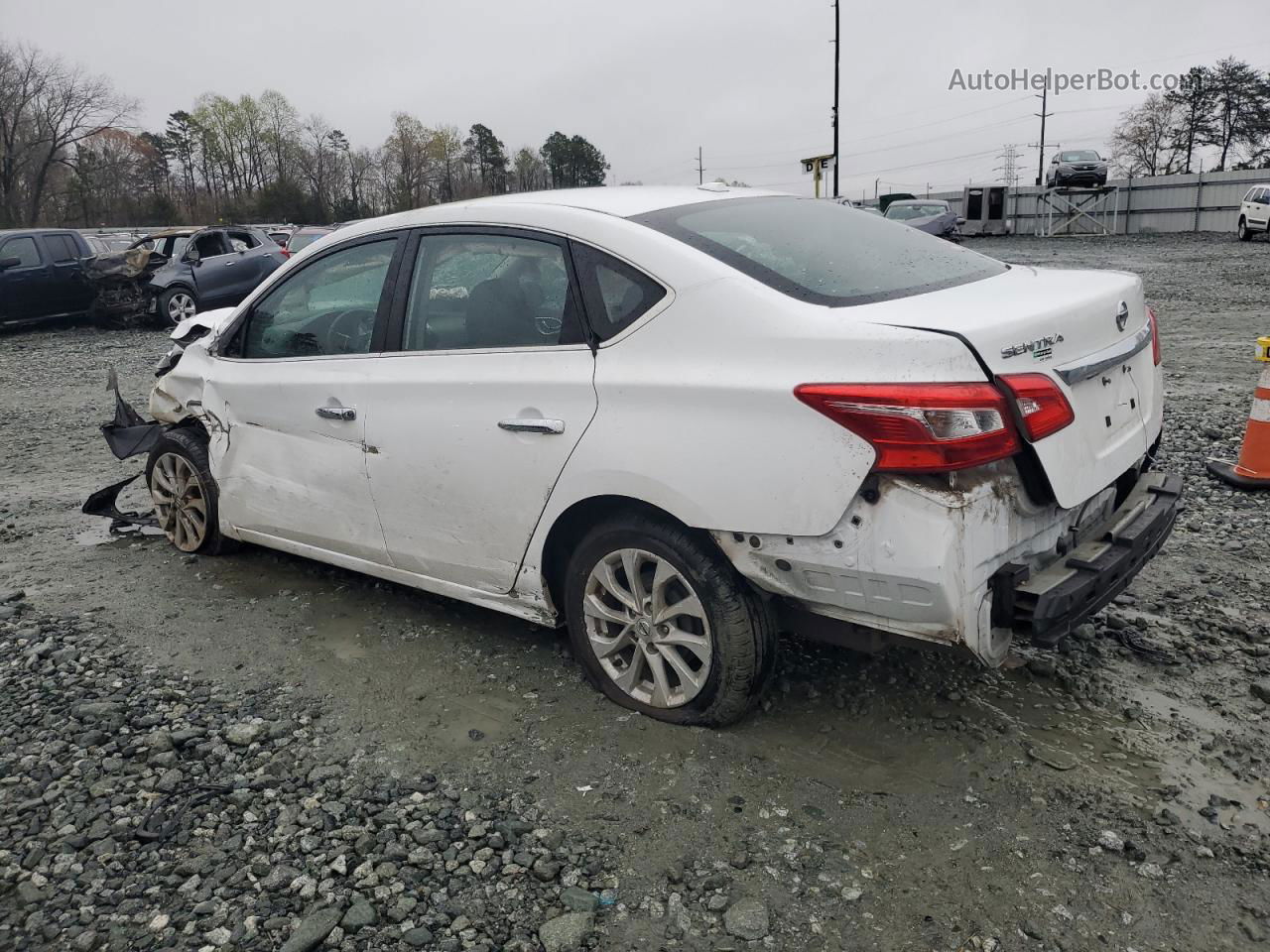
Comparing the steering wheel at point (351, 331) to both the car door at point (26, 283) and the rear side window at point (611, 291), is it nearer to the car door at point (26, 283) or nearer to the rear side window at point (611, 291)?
the rear side window at point (611, 291)

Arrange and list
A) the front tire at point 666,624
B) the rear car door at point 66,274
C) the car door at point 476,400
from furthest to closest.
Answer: the rear car door at point 66,274, the car door at point 476,400, the front tire at point 666,624

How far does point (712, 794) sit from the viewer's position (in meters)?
2.93

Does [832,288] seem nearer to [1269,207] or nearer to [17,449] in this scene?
[17,449]

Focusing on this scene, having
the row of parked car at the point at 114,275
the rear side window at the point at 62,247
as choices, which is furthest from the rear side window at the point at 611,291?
the rear side window at the point at 62,247

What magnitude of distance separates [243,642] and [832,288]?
2780 mm

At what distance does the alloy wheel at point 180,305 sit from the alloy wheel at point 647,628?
51.4ft

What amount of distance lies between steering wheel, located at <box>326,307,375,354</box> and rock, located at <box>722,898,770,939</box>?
→ 2487 mm

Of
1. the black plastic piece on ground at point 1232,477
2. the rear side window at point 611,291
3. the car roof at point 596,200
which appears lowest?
the black plastic piece on ground at point 1232,477

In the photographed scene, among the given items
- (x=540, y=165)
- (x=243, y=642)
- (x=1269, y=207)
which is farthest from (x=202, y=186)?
(x=243, y=642)

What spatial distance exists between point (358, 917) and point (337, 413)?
2031mm

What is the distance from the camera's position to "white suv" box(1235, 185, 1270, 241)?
2697 cm

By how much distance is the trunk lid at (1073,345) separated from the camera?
2693 millimetres

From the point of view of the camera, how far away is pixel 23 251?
54.0 feet

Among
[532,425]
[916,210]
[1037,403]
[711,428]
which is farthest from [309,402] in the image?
[916,210]
